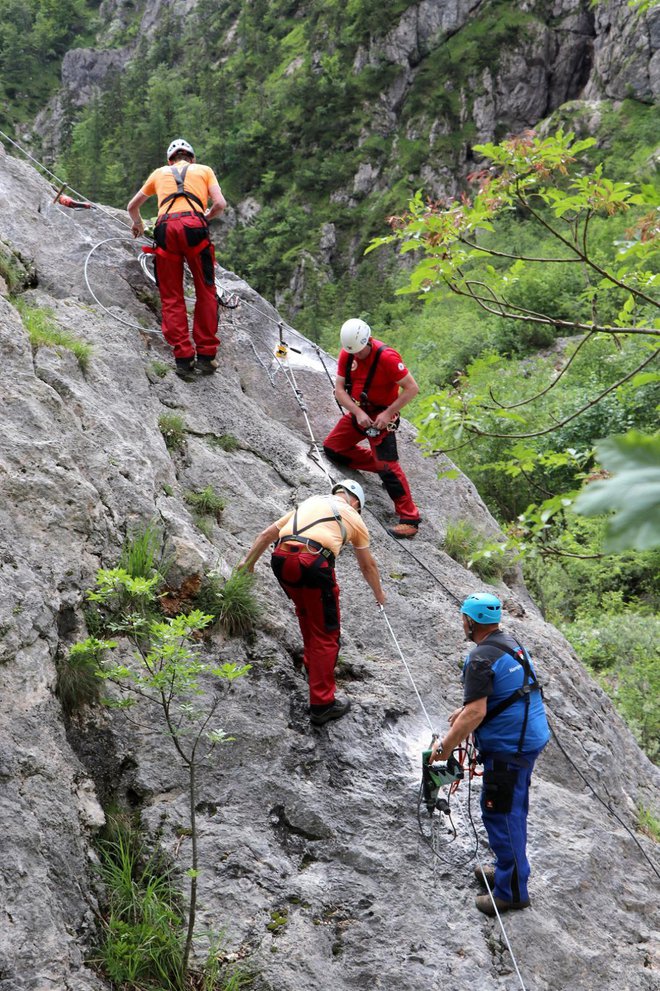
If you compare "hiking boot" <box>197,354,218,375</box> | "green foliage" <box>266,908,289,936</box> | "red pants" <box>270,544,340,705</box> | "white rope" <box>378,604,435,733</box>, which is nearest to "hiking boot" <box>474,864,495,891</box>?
"white rope" <box>378,604,435,733</box>

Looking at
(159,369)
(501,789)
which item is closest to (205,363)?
(159,369)

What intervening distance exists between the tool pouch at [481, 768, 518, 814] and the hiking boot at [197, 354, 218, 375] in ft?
16.5

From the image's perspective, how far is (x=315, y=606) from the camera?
5.12 meters

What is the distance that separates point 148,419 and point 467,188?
42470 millimetres

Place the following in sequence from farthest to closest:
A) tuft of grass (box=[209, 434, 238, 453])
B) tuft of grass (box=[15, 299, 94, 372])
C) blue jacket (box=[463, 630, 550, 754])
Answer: tuft of grass (box=[209, 434, 238, 453])
tuft of grass (box=[15, 299, 94, 372])
blue jacket (box=[463, 630, 550, 754])

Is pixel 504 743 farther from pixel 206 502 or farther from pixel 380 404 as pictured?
pixel 380 404

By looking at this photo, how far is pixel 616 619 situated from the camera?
1327cm

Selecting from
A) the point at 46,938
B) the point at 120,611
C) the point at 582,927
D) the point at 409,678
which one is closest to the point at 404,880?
the point at 582,927

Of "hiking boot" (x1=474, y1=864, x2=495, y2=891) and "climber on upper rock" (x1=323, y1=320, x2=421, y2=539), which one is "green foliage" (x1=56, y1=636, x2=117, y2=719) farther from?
"climber on upper rock" (x1=323, y1=320, x2=421, y2=539)

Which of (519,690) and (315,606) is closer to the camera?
(519,690)

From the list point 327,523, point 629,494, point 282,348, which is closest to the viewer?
point 629,494

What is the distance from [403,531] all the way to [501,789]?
3402 millimetres

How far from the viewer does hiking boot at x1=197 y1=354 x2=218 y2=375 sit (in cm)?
811

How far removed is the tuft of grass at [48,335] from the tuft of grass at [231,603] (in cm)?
236
